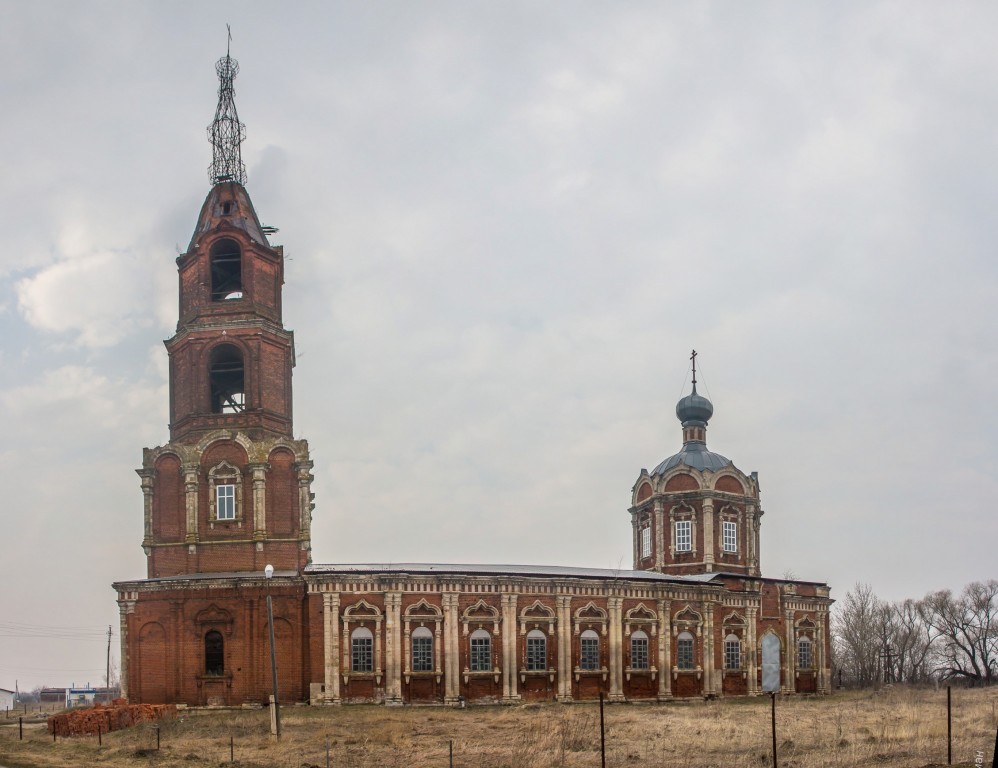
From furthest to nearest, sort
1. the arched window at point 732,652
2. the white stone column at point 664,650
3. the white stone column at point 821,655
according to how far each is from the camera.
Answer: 1. the white stone column at point 821,655
2. the arched window at point 732,652
3. the white stone column at point 664,650

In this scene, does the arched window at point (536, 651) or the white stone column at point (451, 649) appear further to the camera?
the arched window at point (536, 651)

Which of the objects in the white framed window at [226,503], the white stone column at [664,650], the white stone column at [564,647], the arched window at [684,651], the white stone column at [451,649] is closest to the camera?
the white stone column at [451,649]

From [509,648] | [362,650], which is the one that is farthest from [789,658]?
[362,650]

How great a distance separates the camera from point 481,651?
42406 millimetres

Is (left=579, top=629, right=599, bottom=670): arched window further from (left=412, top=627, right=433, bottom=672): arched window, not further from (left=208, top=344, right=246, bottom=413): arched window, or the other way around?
(left=208, top=344, right=246, bottom=413): arched window

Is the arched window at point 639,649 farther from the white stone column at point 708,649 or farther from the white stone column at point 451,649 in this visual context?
the white stone column at point 451,649

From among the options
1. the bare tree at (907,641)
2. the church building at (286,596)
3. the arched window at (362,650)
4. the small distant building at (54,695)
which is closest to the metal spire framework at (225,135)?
the church building at (286,596)

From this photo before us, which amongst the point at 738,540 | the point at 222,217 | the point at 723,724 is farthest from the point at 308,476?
the point at 738,540

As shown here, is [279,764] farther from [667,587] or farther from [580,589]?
[667,587]

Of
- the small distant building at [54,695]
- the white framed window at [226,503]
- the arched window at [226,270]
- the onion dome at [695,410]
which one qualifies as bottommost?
the small distant building at [54,695]

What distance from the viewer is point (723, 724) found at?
31953 millimetres

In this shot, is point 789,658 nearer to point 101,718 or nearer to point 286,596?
point 286,596

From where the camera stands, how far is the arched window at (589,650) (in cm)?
4406

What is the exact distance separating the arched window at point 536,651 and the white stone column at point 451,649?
2959mm
